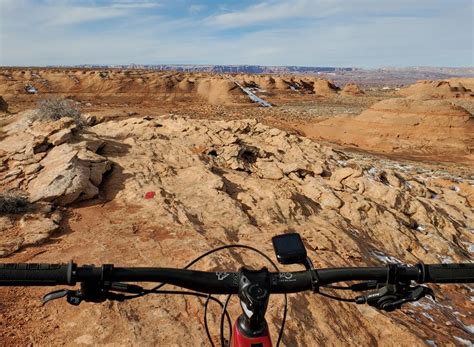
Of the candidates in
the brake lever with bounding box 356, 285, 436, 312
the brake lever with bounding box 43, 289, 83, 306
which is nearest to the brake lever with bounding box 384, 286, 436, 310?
the brake lever with bounding box 356, 285, 436, 312

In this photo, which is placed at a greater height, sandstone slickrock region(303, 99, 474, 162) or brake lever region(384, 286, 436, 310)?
brake lever region(384, 286, 436, 310)

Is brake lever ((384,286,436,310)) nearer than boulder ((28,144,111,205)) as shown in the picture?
Yes

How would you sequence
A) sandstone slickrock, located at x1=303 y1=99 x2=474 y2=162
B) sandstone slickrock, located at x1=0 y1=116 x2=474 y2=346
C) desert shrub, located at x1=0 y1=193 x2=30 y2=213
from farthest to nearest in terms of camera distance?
sandstone slickrock, located at x1=303 y1=99 x2=474 y2=162 → desert shrub, located at x1=0 y1=193 x2=30 y2=213 → sandstone slickrock, located at x1=0 y1=116 x2=474 y2=346

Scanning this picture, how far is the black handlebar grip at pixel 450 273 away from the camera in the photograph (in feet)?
6.67

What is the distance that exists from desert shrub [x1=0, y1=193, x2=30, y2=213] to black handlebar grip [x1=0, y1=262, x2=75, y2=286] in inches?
253

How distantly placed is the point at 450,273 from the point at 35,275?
220 centimetres

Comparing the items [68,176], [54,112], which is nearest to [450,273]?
[68,176]

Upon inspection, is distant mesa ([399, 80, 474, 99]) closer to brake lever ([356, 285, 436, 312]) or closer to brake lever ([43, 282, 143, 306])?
brake lever ([356, 285, 436, 312])

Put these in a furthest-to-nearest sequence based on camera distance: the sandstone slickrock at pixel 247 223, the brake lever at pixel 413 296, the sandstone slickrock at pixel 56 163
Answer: the sandstone slickrock at pixel 56 163 < the sandstone slickrock at pixel 247 223 < the brake lever at pixel 413 296

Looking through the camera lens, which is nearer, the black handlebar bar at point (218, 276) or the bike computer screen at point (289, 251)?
the black handlebar bar at point (218, 276)

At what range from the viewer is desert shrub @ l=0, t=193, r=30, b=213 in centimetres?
737

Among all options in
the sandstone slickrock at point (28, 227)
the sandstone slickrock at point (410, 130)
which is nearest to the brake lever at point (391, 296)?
the sandstone slickrock at point (28, 227)

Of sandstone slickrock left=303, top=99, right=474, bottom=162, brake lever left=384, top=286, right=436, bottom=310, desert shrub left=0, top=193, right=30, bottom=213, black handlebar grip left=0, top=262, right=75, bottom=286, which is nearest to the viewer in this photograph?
black handlebar grip left=0, top=262, right=75, bottom=286

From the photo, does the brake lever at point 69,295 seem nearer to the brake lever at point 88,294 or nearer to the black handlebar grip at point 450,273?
the brake lever at point 88,294
